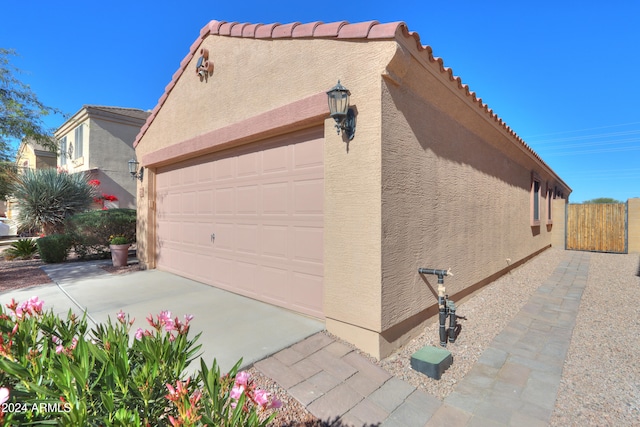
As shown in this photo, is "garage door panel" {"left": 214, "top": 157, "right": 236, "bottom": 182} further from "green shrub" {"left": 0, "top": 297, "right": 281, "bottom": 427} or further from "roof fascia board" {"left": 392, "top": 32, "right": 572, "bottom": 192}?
"green shrub" {"left": 0, "top": 297, "right": 281, "bottom": 427}

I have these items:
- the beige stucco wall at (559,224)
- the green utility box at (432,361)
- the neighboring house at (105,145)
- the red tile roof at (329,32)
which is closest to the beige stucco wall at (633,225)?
the beige stucco wall at (559,224)

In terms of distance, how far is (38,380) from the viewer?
1511mm

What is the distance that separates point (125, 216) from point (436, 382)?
→ 10548 mm

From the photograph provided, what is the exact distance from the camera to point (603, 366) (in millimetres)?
3260

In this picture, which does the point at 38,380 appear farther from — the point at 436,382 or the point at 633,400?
the point at 633,400

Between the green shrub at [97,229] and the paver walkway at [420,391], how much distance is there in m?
9.20

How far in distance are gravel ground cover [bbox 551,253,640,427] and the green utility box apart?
920mm

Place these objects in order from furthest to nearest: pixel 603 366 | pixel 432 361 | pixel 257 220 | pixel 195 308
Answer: pixel 257 220 → pixel 195 308 → pixel 603 366 → pixel 432 361

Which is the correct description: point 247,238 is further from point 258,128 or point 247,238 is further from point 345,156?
point 345,156

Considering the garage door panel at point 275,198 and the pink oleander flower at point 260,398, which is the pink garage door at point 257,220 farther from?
the pink oleander flower at point 260,398

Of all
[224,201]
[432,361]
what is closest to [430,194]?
[432,361]

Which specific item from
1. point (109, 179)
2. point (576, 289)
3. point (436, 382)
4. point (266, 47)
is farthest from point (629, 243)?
point (109, 179)

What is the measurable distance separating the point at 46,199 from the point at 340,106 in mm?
11990

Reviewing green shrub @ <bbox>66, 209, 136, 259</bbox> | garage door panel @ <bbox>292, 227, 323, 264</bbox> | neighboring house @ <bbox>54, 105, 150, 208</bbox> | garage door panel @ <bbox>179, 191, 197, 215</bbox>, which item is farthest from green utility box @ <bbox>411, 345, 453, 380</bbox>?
neighboring house @ <bbox>54, 105, 150, 208</bbox>
